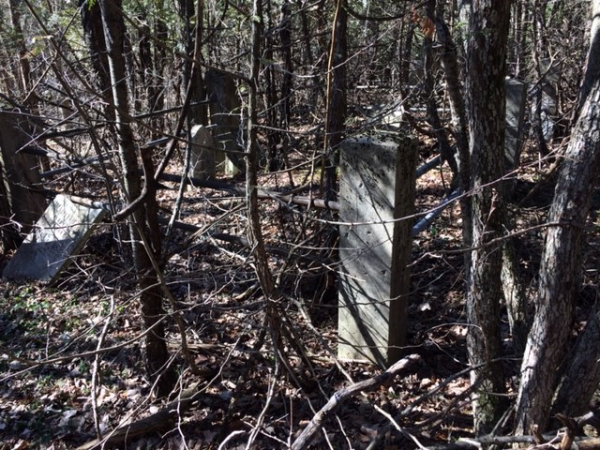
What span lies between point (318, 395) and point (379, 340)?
0.60m

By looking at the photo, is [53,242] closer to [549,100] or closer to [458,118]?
[458,118]

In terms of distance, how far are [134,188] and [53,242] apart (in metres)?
3.13

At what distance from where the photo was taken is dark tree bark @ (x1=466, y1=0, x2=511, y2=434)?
2709 mm

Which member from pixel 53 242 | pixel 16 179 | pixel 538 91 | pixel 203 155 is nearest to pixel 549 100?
pixel 538 91

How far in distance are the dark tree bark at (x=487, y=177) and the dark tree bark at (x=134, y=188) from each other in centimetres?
182

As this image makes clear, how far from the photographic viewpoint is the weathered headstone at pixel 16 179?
6297 millimetres

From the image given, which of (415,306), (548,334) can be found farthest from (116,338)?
(548,334)

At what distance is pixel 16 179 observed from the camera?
650cm

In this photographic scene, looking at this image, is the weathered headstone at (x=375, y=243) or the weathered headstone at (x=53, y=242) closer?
the weathered headstone at (x=375, y=243)

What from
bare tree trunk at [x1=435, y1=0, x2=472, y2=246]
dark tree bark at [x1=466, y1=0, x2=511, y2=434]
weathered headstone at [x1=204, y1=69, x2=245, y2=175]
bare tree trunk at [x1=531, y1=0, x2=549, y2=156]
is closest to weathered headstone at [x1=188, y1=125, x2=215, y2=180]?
weathered headstone at [x1=204, y1=69, x2=245, y2=175]

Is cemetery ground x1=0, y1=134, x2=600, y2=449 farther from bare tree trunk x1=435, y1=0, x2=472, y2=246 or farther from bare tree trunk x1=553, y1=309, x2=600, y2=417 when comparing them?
bare tree trunk x1=553, y1=309, x2=600, y2=417

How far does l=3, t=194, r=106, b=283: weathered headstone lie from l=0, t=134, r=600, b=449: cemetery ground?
215 millimetres

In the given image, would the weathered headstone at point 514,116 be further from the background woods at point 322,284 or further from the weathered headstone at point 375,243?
the weathered headstone at point 375,243

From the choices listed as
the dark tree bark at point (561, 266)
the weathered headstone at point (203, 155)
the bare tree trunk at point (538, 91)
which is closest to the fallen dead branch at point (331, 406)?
the dark tree bark at point (561, 266)
